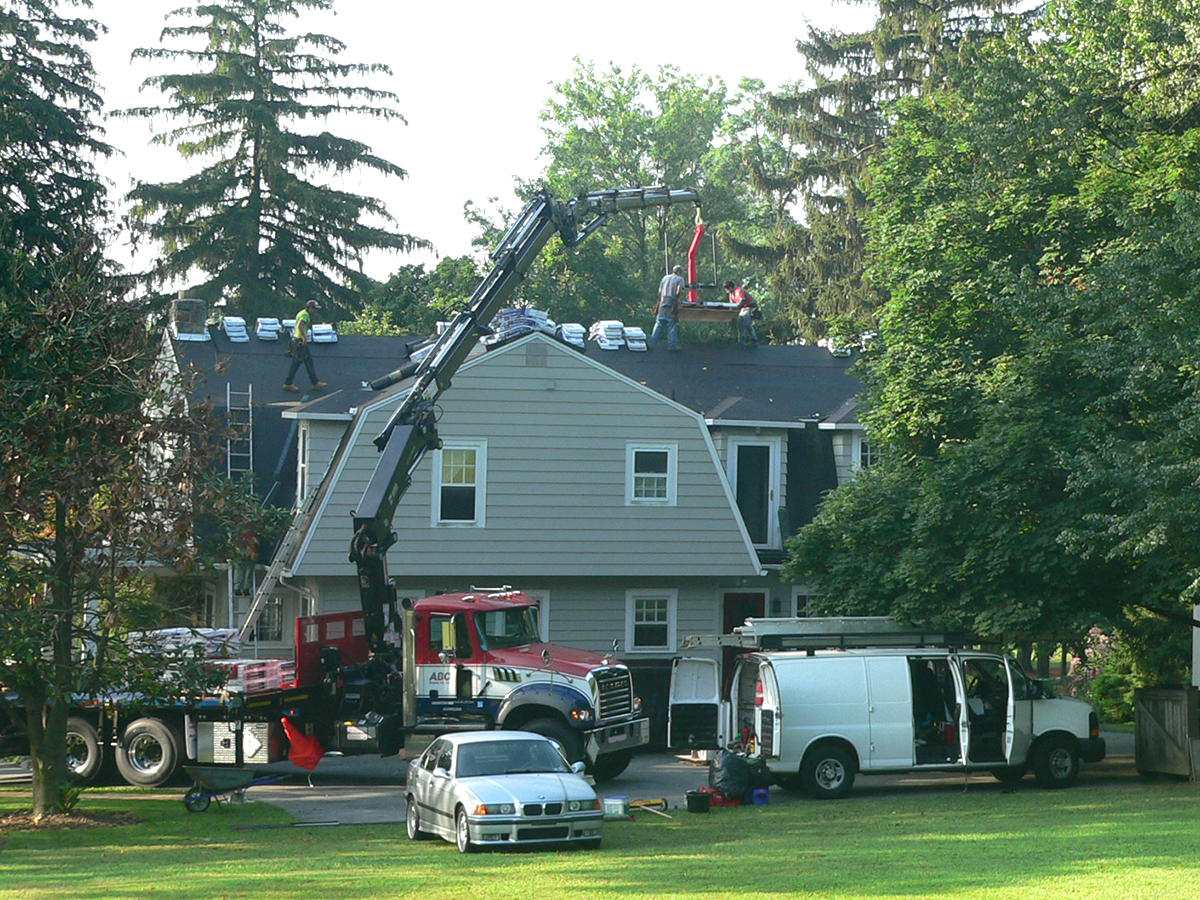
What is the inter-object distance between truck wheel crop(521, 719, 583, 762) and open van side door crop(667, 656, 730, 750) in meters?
2.08

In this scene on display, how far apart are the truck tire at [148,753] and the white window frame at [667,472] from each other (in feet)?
35.2

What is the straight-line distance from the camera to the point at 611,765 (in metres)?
23.2

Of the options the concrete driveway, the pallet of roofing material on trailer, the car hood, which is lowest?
the concrete driveway

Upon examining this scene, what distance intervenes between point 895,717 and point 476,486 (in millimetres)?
11125

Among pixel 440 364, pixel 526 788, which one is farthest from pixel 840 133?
pixel 526 788

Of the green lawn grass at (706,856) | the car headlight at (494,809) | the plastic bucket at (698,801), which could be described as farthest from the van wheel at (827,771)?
the car headlight at (494,809)

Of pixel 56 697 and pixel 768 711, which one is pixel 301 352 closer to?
pixel 56 697

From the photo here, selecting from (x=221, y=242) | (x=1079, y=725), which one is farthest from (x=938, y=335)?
(x=221, y=242)

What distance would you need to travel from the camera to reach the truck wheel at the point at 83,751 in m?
23.3

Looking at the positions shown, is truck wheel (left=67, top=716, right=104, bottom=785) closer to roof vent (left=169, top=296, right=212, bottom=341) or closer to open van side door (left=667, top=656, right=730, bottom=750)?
open van side door (left=667, top=656, right=730, bottom=750)

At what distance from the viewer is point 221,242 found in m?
54.9

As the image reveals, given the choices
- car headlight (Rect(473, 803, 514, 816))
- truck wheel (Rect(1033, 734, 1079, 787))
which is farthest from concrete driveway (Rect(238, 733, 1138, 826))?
car headlight (Rect(473, 803, 514, 816))

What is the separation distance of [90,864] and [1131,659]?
24043 millimetres

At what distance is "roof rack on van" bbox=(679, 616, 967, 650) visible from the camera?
22000mm
